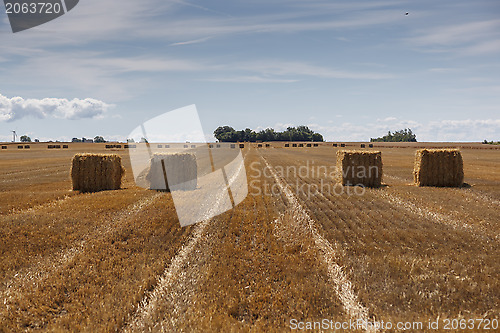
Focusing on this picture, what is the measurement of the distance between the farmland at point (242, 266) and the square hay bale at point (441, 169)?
21.8 feet

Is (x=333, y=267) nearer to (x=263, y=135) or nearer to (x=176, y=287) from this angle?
(x=176, y=287)

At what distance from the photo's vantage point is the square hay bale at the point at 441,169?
62.3ft

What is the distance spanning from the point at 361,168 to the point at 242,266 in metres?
13.9

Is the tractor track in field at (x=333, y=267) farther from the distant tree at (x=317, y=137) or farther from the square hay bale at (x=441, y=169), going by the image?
the distant tree at (x=317, y=137)

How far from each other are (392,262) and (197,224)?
5.66 meters

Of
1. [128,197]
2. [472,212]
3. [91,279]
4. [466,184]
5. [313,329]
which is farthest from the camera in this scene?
[466,184]

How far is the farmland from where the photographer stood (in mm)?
5680

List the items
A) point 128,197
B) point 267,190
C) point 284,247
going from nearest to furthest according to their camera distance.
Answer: point 284,247
point 128,197
point 267,190

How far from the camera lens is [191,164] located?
1878 cm

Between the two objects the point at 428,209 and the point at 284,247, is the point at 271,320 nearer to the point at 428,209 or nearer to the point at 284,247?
the point at 284,247

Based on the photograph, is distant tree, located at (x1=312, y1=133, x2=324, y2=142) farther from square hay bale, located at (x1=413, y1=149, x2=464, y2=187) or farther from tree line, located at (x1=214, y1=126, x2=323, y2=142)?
square hay bale, located at (x1=413, y1=149, x2=464, y2=187)

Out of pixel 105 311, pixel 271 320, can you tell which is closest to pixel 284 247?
pixel 271 320

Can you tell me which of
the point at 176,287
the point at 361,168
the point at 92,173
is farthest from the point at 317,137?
the point at 176,287

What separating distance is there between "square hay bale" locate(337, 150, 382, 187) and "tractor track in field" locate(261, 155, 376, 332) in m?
7.10
